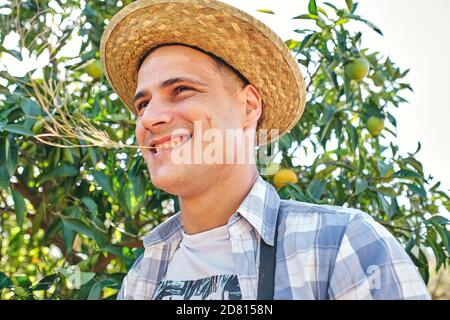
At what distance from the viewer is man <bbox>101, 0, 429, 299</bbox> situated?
1.02 metres

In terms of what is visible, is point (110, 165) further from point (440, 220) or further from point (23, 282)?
point (440, 220)

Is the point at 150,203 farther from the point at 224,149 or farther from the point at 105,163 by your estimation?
the point at 224,149

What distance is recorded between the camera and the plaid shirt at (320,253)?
0.96m

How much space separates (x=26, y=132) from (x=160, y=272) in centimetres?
61

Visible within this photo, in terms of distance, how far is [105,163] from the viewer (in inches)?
78.0

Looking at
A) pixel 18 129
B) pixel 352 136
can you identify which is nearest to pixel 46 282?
pixel 18 129

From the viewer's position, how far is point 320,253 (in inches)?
40.9

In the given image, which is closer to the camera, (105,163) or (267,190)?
(267,190)

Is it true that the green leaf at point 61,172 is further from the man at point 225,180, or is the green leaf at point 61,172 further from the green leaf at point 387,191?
the green leaf at point 387,191

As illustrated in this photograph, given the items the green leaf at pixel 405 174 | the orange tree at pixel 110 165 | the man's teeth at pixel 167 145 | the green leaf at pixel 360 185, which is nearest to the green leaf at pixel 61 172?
the orange tree at pixel 110 165

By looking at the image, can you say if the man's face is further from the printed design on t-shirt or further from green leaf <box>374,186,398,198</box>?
green leaf <box>374,186,398,198</box>

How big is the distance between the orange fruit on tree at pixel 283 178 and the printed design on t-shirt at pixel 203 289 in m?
0.77
